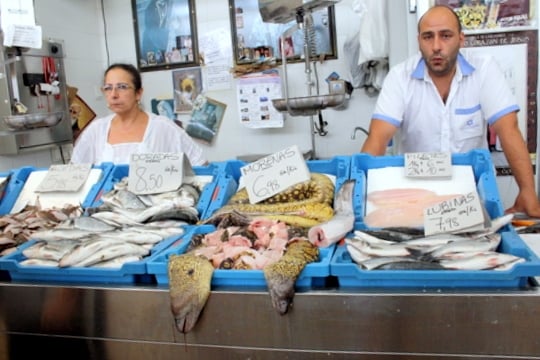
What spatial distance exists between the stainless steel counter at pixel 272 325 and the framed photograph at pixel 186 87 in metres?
3.22

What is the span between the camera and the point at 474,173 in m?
1.64

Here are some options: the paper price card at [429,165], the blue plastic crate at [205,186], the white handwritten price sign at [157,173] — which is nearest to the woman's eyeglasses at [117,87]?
the blue plastic crate at [205,186]

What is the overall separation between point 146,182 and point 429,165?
3.14 ft

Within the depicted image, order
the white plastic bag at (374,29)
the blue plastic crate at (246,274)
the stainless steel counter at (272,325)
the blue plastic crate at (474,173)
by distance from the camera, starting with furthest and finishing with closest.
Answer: the white plastic bag at (374,29)
the blue plastic crate at (474,173)
the blue plastic crate at (246,274)
the stainless steel counter at (272,325)

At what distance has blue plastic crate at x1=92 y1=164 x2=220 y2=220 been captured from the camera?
→ 1696 millimetres

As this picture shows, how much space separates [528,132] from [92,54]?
355 centimetres

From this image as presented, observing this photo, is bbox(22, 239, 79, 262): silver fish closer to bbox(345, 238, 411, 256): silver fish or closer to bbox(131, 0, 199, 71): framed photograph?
bbox(345, 238, 411, 256): silver fish

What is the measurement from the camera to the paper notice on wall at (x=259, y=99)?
4.10 meters

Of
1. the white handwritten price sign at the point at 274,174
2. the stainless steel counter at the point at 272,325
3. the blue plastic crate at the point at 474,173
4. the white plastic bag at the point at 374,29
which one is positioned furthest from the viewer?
the white plastic bag at the point at 374,29

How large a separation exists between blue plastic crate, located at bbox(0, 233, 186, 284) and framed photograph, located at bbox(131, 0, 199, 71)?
324 centimetres

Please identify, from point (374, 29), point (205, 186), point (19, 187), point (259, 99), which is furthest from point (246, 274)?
point (259, 99)

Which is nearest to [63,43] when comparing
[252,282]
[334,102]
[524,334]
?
[334,102]

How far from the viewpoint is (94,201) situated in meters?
1.82

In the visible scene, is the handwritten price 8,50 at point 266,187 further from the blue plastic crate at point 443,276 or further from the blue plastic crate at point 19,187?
the blue plastic crate at point 19,187
